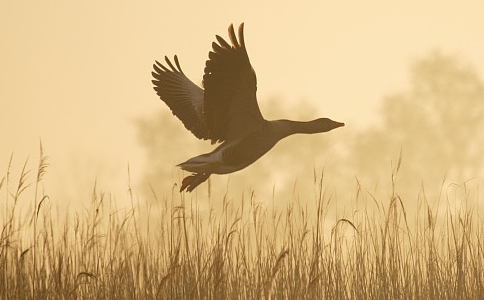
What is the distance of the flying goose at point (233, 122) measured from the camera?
223 inches

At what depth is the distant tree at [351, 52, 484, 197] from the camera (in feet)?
70.5

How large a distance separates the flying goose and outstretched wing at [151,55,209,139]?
920 mm

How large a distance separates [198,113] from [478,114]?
16389mm

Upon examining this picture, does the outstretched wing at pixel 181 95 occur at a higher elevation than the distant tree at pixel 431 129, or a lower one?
lower

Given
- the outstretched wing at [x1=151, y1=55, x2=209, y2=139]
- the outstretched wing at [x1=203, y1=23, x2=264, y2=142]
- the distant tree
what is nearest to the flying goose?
the outstretched wing at [x1=203, y1=23, x2=264, y2=142]

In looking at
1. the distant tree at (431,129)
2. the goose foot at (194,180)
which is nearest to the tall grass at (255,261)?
the goose foot at (194,180)

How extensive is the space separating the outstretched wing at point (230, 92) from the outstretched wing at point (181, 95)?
90 centimetres

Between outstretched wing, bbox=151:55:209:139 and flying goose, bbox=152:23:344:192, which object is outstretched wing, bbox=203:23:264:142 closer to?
flying goose, bbox=152:23:344:192

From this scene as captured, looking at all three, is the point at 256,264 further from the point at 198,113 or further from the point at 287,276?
the point at 198,113

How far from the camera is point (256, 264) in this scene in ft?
20.9

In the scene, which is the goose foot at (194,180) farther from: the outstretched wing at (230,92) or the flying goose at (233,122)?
the outstretched wing at (230,92)

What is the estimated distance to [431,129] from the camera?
22.3 m

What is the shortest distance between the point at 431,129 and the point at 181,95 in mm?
15839

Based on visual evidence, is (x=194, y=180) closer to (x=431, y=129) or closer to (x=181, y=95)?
(x=181, y=95)
